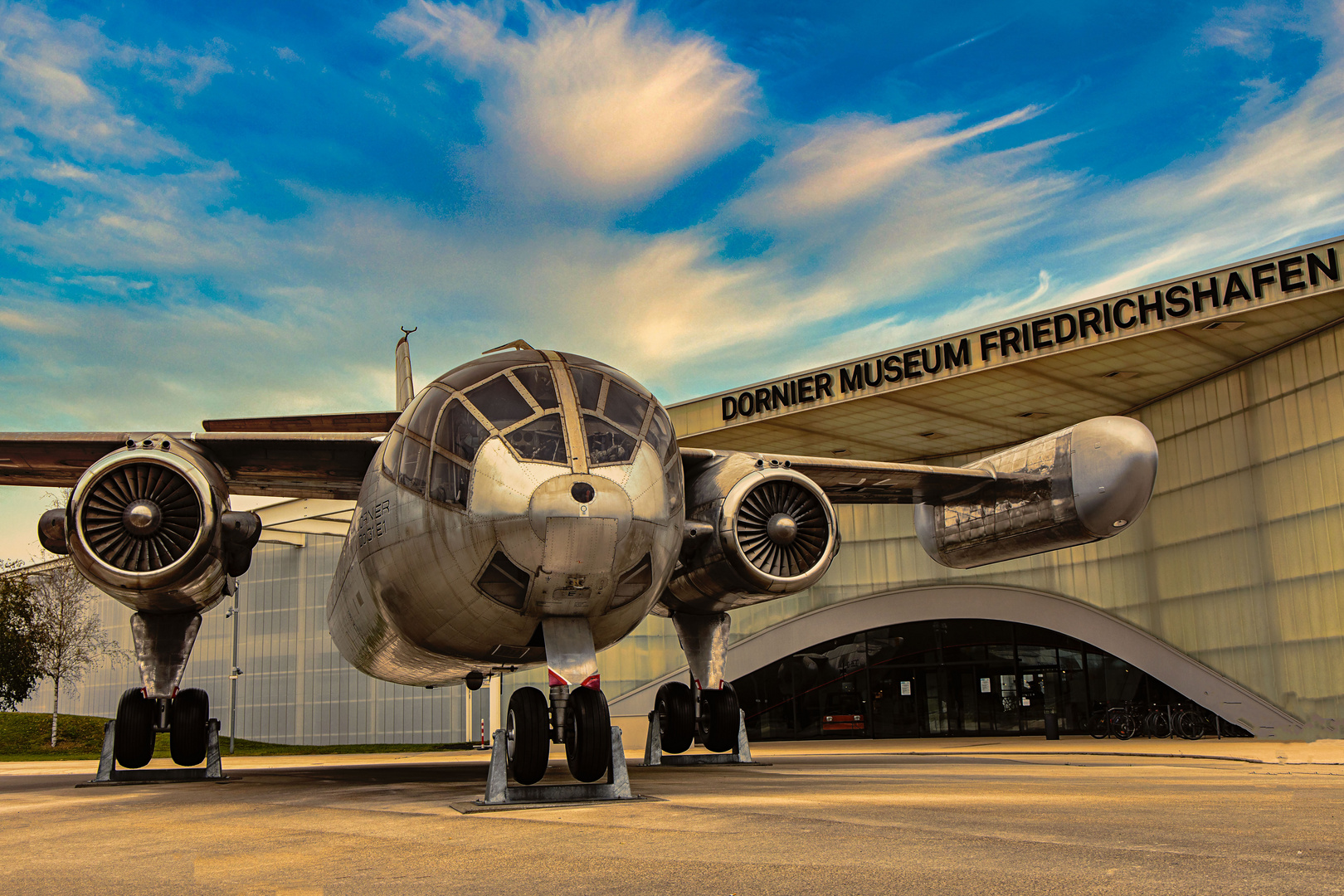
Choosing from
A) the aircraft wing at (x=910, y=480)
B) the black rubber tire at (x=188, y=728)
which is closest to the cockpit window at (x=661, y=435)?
the aircraft wing at (x=910, y=480)

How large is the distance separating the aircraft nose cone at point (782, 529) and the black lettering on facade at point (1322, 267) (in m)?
14.2

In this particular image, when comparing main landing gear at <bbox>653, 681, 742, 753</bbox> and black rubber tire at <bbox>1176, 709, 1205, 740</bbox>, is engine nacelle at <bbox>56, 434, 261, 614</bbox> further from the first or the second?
black rubber tire at <bbox>1176, 709, 1205, 740</bbox>

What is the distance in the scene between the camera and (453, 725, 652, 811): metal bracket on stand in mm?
8695

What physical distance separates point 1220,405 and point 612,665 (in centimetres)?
1967

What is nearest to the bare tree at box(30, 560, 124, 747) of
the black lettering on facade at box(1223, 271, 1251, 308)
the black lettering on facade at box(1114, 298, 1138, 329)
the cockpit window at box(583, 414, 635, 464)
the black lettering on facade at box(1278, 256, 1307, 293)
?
the cockpit window at box(583, 414, 635, 464)

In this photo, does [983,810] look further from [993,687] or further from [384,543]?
[993,687]

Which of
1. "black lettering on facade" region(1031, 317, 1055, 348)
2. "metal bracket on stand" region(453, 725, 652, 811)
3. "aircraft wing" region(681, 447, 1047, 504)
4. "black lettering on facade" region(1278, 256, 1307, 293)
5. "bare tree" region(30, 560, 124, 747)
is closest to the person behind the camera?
"metal bracket on stand" region(453, 725, 652, 811)

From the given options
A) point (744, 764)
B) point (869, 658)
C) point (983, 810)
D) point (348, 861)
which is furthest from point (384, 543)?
point (869, 658)

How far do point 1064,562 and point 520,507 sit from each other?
85.6ft

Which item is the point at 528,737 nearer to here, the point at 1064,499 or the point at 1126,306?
the point at 1064,499

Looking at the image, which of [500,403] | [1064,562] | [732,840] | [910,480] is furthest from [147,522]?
[1064,562]

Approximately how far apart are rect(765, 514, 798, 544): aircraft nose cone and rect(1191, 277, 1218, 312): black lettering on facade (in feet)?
44.8

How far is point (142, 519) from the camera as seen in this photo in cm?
1150

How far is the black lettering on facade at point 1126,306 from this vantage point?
2256 cm
